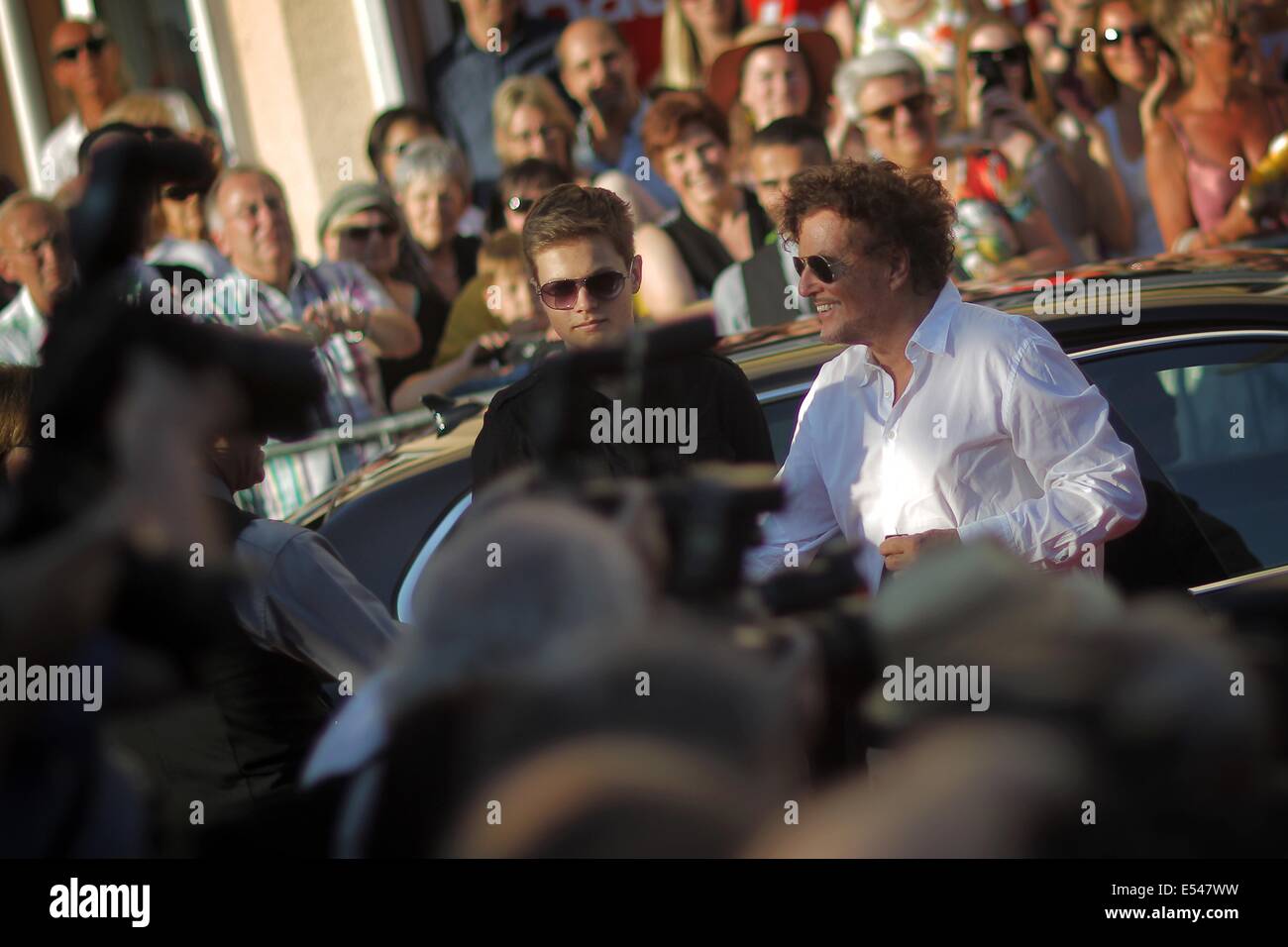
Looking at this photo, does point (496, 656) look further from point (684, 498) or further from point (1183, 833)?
point (1183, 833)

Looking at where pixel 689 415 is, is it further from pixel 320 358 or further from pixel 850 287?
pixel 320 358

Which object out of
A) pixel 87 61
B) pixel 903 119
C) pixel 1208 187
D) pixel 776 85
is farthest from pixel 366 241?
pixel 1208 187

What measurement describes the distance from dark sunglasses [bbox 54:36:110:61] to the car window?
198 inches

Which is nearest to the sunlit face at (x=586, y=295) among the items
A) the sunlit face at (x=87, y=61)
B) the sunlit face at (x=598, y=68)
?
the sunlit face at (x=598, y=68)

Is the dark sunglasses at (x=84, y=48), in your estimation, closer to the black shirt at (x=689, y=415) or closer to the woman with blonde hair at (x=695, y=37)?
the woman with blonde hair at (x=695, y=37)

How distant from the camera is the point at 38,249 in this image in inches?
198

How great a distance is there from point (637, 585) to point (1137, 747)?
47cm

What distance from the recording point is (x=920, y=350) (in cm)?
323

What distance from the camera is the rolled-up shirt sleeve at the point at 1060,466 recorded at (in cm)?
294

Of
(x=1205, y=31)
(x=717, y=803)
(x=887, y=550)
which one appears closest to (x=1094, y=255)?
(x=1205, y=31)

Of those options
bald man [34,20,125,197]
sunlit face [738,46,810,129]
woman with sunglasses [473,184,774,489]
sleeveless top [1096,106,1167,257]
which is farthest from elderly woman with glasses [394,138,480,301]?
woman with sunglasses [473,184,774,489]

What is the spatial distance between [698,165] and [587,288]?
2.43 metres

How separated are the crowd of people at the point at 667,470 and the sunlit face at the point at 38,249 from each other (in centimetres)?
1

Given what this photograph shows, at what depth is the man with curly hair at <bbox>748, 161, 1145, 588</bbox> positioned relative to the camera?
2.97 metres
